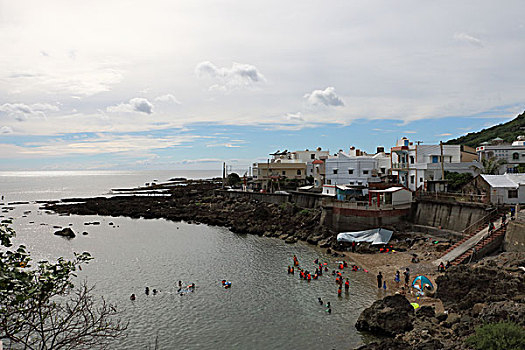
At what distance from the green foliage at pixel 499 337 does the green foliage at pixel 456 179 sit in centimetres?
3446

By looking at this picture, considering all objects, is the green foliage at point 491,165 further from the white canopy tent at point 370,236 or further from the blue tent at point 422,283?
the blue tent at point 422,283

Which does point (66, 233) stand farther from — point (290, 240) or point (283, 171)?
point (283, 171)

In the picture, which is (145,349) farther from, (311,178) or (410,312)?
(311,178)

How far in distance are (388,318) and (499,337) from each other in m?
6.80

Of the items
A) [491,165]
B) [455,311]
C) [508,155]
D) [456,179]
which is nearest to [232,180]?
[456,179]

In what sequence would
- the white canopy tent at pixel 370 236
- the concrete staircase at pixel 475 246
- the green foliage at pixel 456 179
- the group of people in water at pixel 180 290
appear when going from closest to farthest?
the group of people in water at pixel 180 290
the concrete staircase at pixel 475 246
the white canopy tent at pixel 370 236
the green foliage at pixel 456 179

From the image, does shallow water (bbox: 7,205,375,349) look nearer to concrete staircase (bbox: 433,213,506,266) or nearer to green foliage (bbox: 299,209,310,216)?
concrete staircase (bbox: 433,213,506,266)

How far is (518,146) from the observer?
5119cm

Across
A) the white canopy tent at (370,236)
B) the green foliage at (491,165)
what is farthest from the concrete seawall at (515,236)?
the green foliage at (491,165)

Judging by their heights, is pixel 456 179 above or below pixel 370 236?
above


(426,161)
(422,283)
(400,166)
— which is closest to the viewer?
(422,283)

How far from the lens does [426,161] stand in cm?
5144

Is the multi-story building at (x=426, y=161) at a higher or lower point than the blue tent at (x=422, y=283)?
Answer: higher

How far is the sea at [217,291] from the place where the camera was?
70.9 feet
